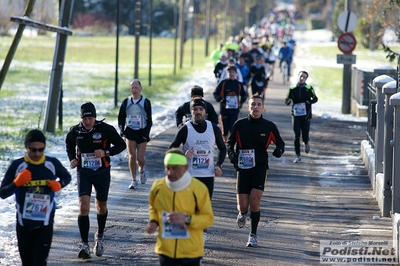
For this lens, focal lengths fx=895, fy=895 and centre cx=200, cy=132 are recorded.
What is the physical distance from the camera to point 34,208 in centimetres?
781

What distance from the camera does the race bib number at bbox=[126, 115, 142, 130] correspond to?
45.6 ft

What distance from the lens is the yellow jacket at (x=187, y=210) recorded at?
6.82 metres

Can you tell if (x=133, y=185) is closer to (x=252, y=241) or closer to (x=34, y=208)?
(x=252, y=241)

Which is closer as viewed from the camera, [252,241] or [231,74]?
[252,241]

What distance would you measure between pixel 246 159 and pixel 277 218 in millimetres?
1754

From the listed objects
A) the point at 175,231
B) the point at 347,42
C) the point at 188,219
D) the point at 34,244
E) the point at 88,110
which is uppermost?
the point at 347,42

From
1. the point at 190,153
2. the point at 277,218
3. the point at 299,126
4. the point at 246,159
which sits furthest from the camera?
the point at 299,126

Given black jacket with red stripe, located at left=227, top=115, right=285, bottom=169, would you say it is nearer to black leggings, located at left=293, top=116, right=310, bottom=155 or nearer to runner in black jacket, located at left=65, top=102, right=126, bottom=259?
runner in black jacket, located at left=65, top=102, right=126, bottom=259

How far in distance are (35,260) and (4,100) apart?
23830 mm

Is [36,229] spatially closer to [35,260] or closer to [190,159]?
[35,260]

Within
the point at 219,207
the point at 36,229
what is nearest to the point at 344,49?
the point at 219,207

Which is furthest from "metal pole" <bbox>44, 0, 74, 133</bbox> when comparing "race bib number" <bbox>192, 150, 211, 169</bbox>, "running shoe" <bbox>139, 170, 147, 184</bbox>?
"race bib number" <bbox>192, 150, 211, 169</bbox>

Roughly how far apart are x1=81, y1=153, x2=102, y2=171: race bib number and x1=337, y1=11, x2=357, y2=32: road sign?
17298 mm

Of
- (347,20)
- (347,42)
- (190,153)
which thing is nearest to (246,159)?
(190,153)
